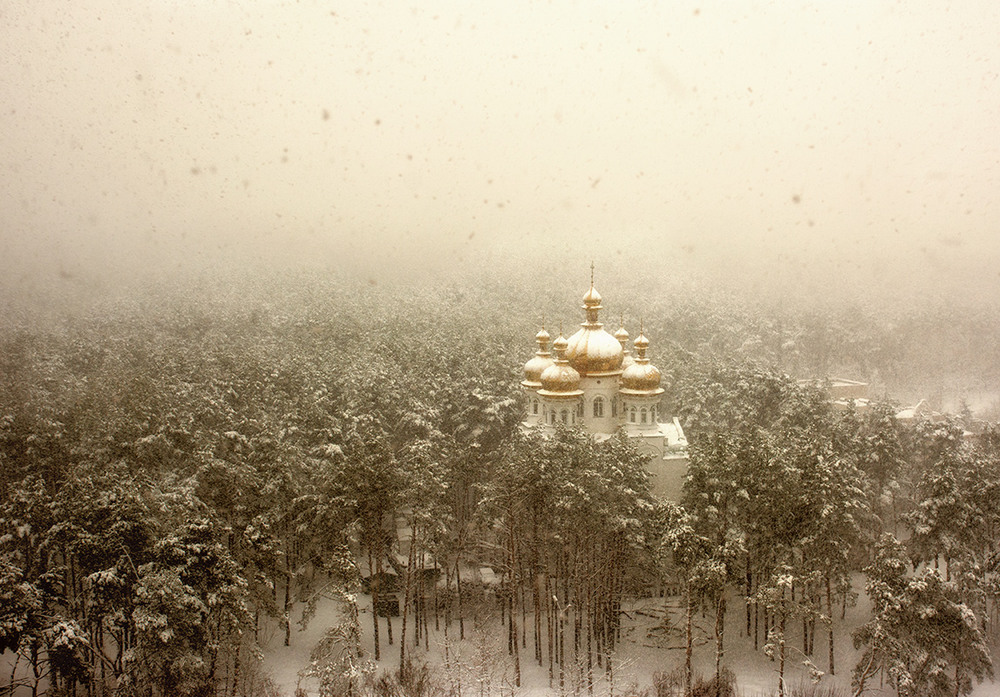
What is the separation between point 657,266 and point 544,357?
2102cm

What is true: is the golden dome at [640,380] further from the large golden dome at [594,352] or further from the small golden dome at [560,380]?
the small golden dome at [560,380]

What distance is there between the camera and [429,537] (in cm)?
1984

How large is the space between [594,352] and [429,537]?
947 centimetres

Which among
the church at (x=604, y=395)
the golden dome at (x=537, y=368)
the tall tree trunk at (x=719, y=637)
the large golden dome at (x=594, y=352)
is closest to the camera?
the tall tree trunk at (x=719, y=637)

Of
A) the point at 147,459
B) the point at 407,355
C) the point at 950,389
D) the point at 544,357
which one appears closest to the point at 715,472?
the point at 544,357

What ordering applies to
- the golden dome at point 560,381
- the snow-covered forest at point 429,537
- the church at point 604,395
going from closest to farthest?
the snow-covered forest at point 429,537
the church at point 604,395
the golden dome at point 560,381

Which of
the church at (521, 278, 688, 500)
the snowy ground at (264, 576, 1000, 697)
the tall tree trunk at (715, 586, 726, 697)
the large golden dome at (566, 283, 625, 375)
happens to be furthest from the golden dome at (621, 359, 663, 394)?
the tall tree trunk at (715, 586, 726, 697)

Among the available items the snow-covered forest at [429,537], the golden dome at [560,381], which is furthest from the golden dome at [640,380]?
the snow-covered forest at [429,537]

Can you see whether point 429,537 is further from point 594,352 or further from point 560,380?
point 594,352

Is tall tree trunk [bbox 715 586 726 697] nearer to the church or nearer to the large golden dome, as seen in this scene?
the church

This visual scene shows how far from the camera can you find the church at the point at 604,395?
25.1m

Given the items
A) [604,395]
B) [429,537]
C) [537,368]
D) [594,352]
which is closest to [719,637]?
[429,537]

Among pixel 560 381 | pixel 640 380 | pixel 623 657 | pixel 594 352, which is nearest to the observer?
pixel 623 657

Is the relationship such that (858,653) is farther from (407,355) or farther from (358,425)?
(407,355)
